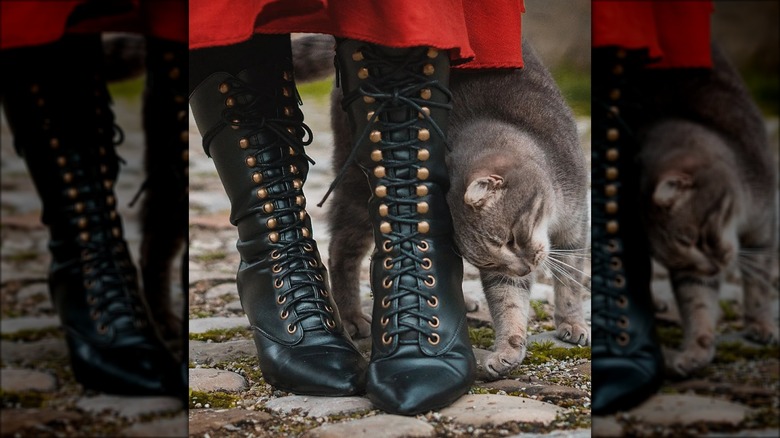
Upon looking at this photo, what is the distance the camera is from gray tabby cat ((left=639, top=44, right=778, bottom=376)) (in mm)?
872

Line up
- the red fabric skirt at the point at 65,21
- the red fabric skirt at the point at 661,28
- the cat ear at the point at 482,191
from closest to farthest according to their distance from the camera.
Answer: the red fabric skirt at the point at 65,21 → the red fabric skirt at the point at 661,28 → the cat ear at the point at 482,191

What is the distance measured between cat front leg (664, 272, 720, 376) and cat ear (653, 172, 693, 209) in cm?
10

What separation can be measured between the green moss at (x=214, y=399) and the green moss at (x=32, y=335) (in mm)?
324

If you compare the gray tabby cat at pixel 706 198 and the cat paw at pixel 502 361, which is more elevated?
the gray tabby cat at pixel 706 198

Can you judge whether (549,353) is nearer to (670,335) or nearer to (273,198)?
(670,335)

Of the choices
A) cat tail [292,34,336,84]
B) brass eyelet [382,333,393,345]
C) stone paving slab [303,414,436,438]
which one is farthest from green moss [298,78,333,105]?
stone paving slab [303,414,436,438]

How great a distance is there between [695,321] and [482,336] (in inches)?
11.9

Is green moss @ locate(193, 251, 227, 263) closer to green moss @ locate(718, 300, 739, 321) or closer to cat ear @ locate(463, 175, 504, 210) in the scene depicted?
cat ear @ locate(463, 175, 504, 210)


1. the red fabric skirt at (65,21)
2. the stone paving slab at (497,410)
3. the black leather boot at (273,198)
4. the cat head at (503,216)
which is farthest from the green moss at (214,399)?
the red fabric skirt at (65,21)

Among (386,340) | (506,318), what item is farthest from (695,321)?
(386,340)

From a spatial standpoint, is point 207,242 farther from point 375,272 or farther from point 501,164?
point 501,164

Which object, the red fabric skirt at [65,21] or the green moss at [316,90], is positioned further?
the green moss at [316,90]

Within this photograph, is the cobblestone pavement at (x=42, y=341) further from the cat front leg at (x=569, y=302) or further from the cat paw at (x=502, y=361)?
the cat front leg at (x=569, y=302)

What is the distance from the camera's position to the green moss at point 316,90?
1.01m
